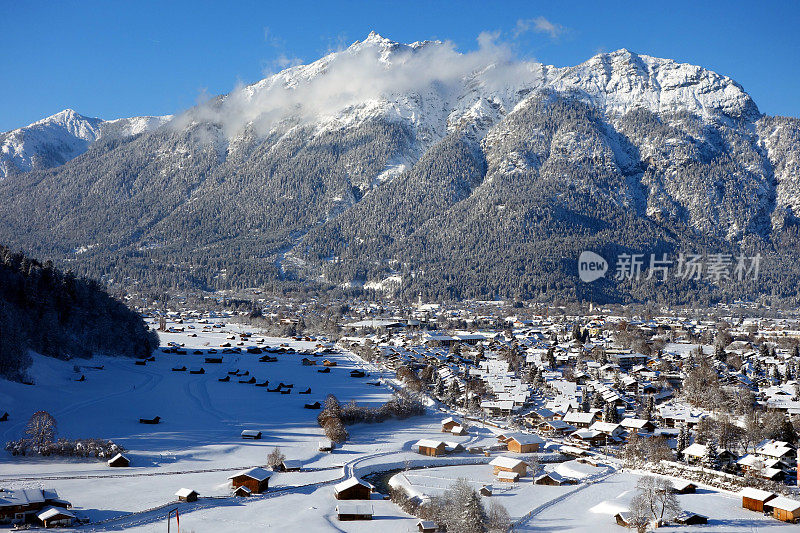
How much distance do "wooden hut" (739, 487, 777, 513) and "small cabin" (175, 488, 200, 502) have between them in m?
28.1

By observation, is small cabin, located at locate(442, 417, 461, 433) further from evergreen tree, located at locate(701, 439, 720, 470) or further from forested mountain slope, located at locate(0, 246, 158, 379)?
forested mountain slope, located at locate(0, 246, 158, 379)

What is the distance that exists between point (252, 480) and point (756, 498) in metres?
26.0

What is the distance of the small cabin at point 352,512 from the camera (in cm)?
3494

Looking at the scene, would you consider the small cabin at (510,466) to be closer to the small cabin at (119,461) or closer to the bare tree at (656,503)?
the bare tree at (656,503)

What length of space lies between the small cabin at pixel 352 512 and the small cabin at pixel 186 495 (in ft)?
24.0

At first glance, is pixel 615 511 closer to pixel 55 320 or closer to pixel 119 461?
pixel 119 461

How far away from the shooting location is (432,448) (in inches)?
1907

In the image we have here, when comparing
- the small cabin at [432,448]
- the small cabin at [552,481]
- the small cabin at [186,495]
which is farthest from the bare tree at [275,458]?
the small cabin at [552,481]

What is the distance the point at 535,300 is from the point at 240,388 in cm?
10882

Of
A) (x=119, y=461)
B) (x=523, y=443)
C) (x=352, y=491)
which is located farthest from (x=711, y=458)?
(x=119, y=461)

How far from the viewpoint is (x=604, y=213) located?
19975cm

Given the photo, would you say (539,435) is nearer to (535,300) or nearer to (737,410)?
(737,410)

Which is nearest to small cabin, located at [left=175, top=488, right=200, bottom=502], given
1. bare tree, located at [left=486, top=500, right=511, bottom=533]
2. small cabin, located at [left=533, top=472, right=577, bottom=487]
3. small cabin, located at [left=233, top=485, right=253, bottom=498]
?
small cabin, located at [left=233, top=485, right=253, bottom=498]

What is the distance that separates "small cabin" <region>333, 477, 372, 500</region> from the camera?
38.0 m
